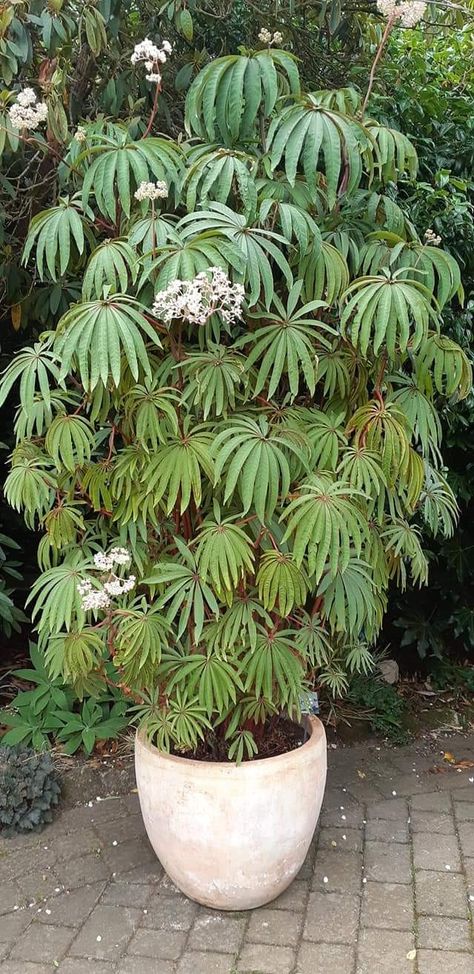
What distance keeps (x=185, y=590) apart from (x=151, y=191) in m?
0.88

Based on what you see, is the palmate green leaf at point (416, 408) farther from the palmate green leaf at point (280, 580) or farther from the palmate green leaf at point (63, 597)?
the palmate green leaf at point (63, 597)

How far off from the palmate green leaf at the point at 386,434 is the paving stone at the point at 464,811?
4.45ft

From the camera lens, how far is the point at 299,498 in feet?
6.06

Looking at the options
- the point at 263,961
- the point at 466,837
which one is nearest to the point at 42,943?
the point at 263,961

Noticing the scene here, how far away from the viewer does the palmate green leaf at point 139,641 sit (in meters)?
1.94

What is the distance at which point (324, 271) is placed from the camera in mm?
1968

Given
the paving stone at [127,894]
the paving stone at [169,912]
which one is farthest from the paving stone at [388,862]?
the paving stone at [127,894]

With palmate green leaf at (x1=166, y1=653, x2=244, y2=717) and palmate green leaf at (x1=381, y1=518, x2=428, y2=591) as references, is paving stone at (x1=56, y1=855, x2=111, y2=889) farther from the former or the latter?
palmate green leaf at (x1=381, y1=518, x2=428, y2=591)

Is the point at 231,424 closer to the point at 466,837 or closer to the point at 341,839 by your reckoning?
the point at 341,839

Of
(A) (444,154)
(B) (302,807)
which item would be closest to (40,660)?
(B) (302,807)

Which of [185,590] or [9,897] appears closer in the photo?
[185,590]

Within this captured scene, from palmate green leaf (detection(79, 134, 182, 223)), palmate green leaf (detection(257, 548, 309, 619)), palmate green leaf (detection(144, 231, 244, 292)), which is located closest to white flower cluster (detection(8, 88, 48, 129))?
palmate green leaf (detection(79, 134, 182, 223))

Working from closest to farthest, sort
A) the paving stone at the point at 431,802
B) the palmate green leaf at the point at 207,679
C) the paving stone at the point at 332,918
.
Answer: the palmate green leaf at the point at 207,679 < the paving stone at the point at 332,918 < the paving stone at the point at 431,802

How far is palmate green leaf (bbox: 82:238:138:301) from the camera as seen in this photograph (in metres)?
1.81
